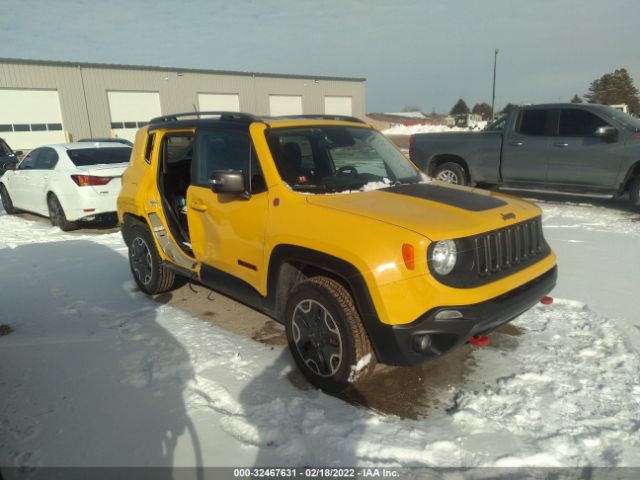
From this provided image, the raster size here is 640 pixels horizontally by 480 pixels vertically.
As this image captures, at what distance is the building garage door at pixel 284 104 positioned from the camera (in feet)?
123

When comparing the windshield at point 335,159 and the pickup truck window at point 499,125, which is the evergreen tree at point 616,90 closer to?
the pickup truck window at point 499,125

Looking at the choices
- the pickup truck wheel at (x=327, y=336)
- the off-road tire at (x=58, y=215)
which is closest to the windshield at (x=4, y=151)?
the off-road tire at (x=58, y=215)

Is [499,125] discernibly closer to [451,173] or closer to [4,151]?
[451,173]

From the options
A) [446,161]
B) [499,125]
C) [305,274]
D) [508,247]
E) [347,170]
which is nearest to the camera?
[508,247]

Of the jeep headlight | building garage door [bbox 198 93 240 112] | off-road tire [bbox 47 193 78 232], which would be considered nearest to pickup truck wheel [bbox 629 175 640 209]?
the jeep headlight

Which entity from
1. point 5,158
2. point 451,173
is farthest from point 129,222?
point 5,158

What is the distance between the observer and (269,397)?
10.4 feet

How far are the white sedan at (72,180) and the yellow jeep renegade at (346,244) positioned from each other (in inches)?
154

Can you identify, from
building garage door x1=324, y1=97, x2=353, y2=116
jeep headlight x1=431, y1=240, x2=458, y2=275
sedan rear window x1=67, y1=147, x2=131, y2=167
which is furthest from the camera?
building garage door x1=324, y1=97, x2=353, y2=116

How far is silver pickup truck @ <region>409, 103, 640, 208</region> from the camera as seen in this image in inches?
324

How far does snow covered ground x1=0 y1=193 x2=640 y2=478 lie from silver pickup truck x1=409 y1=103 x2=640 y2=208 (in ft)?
13.6

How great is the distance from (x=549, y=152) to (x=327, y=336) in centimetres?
752

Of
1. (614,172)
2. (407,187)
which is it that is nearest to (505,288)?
(407,187)

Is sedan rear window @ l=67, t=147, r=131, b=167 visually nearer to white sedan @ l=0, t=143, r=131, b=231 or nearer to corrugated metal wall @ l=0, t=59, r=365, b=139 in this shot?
white sedan @ l=0, t=143, r=131, b=231
